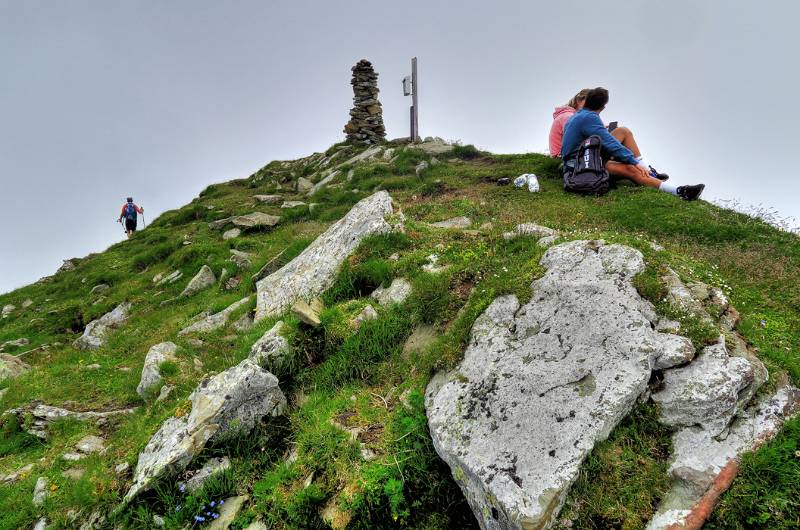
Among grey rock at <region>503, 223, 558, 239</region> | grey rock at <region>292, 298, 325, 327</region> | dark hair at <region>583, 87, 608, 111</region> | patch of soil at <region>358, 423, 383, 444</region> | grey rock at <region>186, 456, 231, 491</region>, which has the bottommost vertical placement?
grey rock at <region>186, 456, 231, 491</region>

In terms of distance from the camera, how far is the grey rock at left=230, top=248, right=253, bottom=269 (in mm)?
13998

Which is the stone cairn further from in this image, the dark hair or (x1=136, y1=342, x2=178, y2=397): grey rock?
(x1=136, y1=342, x2=178, y2=397): grey rock

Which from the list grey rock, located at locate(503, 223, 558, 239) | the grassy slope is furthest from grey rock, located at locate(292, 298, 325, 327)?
grey rock, located at locate(503, 223, 558, 239)

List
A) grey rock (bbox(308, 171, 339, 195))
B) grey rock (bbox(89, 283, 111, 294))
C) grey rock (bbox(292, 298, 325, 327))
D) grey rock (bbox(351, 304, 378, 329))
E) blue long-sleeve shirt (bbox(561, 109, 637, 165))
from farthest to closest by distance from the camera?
grey rock (bbox(308, 171, 339, 195)) → grey rock (bbox(89, 283, 111, 294)) → blue long-sleeve shirt (bbox(561, 109, 637, 165)) → grey rock (bbox(351, 304, 378, 329)) → grey rock (bbox(292, 298, 325, 327))

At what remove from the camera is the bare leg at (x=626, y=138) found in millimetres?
13469

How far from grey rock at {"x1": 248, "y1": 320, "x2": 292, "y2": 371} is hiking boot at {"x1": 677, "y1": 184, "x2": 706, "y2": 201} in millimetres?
11856

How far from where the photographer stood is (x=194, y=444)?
517cm

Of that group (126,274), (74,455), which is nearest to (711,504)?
(74,455)

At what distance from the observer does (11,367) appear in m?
11.0

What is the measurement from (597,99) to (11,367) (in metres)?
18.6

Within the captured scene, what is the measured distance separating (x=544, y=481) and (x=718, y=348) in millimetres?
2475

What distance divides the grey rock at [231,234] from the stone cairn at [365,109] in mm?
16771

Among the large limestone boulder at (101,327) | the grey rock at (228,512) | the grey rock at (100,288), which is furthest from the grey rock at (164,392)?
the grey rock at (100,288)

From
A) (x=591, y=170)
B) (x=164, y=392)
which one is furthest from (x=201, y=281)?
(x=591, y=170)
